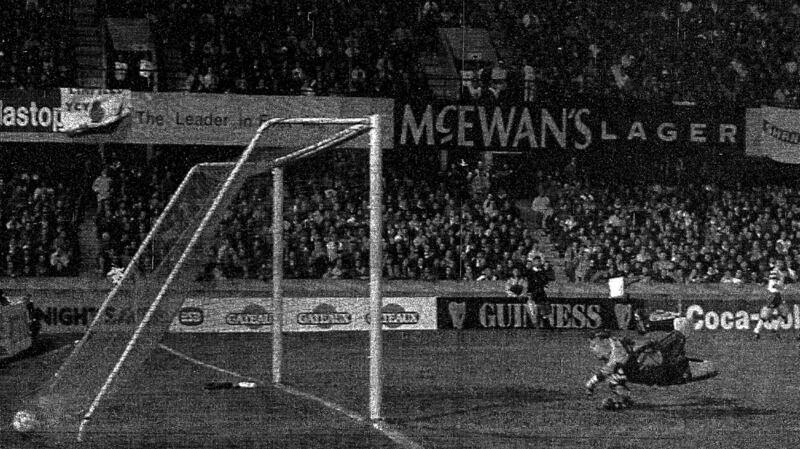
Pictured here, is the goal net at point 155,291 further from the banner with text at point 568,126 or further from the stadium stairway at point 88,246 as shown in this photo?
the banner with text at point 568,126

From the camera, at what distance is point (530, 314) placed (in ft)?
81.6

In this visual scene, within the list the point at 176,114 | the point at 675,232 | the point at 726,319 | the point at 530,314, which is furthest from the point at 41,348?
the point at 675,232

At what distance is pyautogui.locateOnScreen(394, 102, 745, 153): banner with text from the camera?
26.8 metres

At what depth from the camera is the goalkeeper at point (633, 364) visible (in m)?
13.2

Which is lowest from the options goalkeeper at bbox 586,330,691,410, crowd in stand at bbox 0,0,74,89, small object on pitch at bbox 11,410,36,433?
small object on pitch at bbox 11,410,36,433

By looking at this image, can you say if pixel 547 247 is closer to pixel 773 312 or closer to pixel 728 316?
pixel 728 316

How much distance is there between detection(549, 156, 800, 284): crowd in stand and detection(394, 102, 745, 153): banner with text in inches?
53.5

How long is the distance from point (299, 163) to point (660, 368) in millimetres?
5084

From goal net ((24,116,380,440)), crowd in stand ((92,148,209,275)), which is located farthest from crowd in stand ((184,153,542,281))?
crowd in stand ((92,148,209,275))

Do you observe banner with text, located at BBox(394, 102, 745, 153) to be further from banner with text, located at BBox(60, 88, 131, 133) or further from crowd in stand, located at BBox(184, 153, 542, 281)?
banner with text, located at BBox(60, 88, 131, 133)

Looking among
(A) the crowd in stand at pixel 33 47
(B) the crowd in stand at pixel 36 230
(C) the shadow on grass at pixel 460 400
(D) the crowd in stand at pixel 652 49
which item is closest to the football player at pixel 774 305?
(D) the crowd in stand at pixel 652 49

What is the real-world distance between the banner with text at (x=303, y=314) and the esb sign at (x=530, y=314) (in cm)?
48

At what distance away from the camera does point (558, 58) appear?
30.4 metres

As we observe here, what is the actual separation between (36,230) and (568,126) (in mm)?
12351
